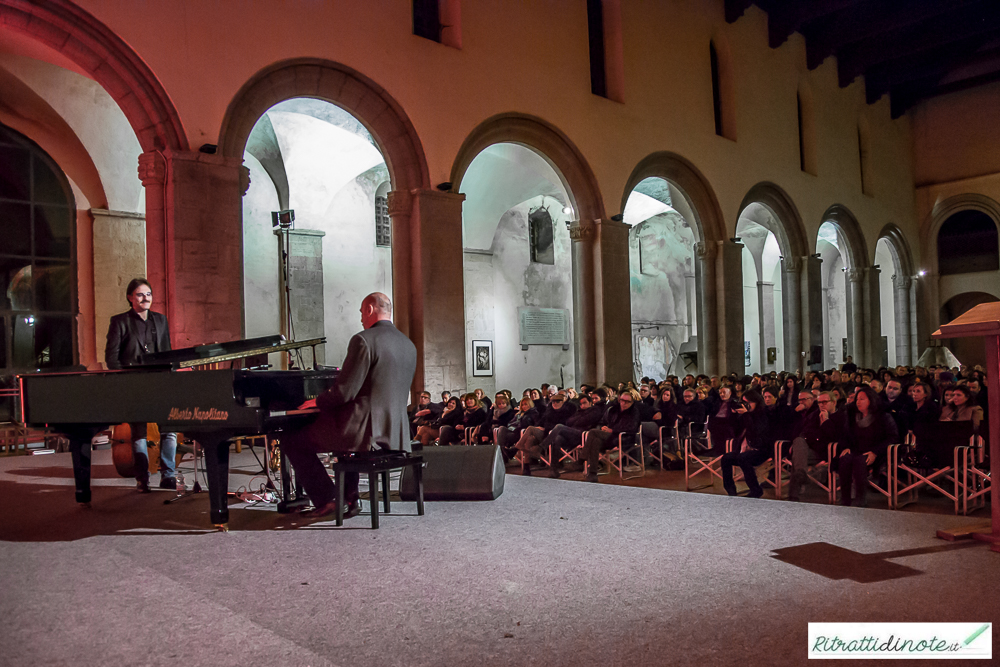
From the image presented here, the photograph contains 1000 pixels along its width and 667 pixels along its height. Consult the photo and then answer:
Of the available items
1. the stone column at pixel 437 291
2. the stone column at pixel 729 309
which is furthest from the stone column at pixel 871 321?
the stone column at pixel 437 291

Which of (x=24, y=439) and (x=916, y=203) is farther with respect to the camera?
(x=916, y=203)

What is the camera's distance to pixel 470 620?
3.41m

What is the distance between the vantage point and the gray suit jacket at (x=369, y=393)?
5.45m

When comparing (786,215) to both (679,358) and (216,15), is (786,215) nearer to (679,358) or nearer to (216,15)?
(679,358)

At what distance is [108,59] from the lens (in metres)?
9.38

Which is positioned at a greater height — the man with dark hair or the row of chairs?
the man with dark hair

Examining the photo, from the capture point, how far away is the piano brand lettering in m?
5.16

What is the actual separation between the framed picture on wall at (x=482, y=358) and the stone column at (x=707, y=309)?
502 cm

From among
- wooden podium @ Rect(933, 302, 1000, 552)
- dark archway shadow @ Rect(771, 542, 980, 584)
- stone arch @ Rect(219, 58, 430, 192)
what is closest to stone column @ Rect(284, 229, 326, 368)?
stone arch @ Rect(219, 58, 430, 192)

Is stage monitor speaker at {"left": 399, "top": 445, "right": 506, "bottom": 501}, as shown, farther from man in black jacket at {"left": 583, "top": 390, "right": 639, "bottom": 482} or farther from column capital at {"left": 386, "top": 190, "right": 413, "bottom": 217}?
column capital at {"left": 386, "top": 190, "right": 413, "bottom": 217}

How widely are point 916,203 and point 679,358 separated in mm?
10353

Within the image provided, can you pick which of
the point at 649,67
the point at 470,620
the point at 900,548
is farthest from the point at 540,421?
the point at 649,67

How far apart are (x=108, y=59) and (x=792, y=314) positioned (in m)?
17.2

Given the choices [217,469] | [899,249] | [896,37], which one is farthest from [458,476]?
[899,249]
